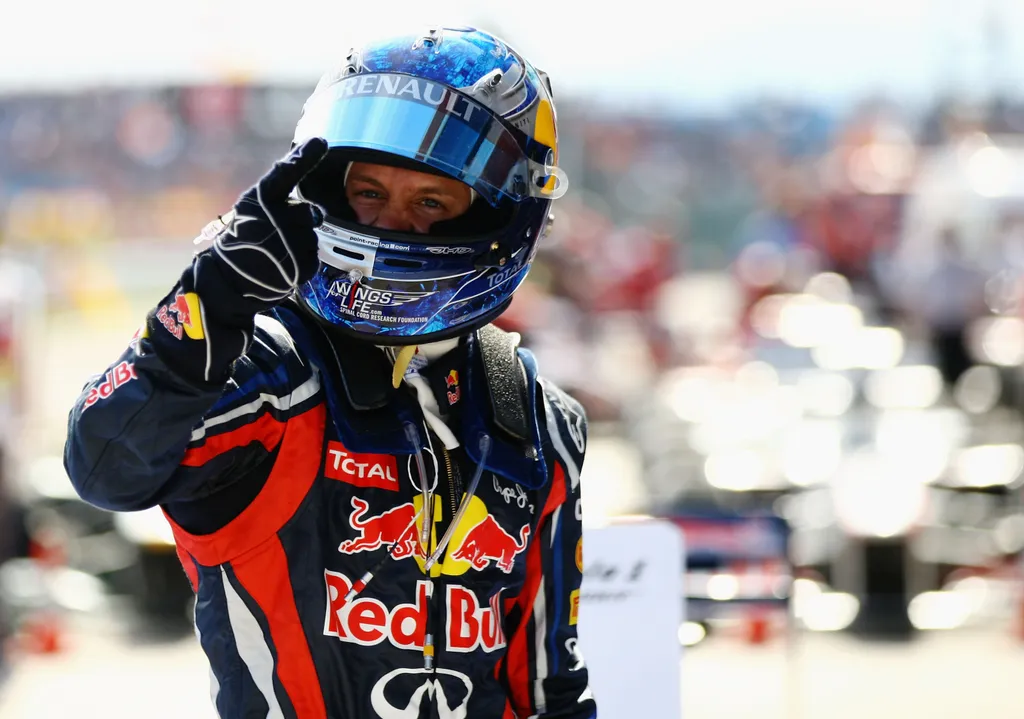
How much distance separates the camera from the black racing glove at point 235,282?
1.67m

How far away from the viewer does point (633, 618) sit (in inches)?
138

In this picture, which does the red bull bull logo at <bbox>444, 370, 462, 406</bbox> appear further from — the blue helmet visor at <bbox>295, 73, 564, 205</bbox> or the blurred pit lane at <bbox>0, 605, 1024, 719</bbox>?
the blurred pit lane at <bbox>0, 605, 1024, 719</bbox>

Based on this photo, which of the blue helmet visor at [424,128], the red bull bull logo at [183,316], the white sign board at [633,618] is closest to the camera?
the red bull bull logo at [183,316]

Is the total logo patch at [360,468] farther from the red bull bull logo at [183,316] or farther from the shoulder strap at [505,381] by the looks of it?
the red bull bull logo at [183,316]

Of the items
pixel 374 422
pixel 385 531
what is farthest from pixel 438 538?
pixel 374 422

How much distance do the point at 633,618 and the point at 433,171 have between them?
5.59ft

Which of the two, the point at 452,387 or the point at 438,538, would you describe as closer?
the point at 438,538

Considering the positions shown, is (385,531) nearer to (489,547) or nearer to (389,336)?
(489,547)

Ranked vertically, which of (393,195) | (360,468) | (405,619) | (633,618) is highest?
(393,195)

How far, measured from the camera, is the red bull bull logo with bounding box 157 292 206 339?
1666 millimetres

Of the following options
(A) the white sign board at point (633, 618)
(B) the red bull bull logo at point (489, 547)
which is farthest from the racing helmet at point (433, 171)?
(A) the white sign board at point (633, 618)

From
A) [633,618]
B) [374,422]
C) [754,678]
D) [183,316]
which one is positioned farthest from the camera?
[754,678]

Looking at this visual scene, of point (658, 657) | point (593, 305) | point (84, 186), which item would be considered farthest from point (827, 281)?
point (84, 186)

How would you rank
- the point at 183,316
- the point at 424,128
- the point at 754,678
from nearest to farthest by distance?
the point at 183,316 → the point at 424,128 → the point at 754,678
